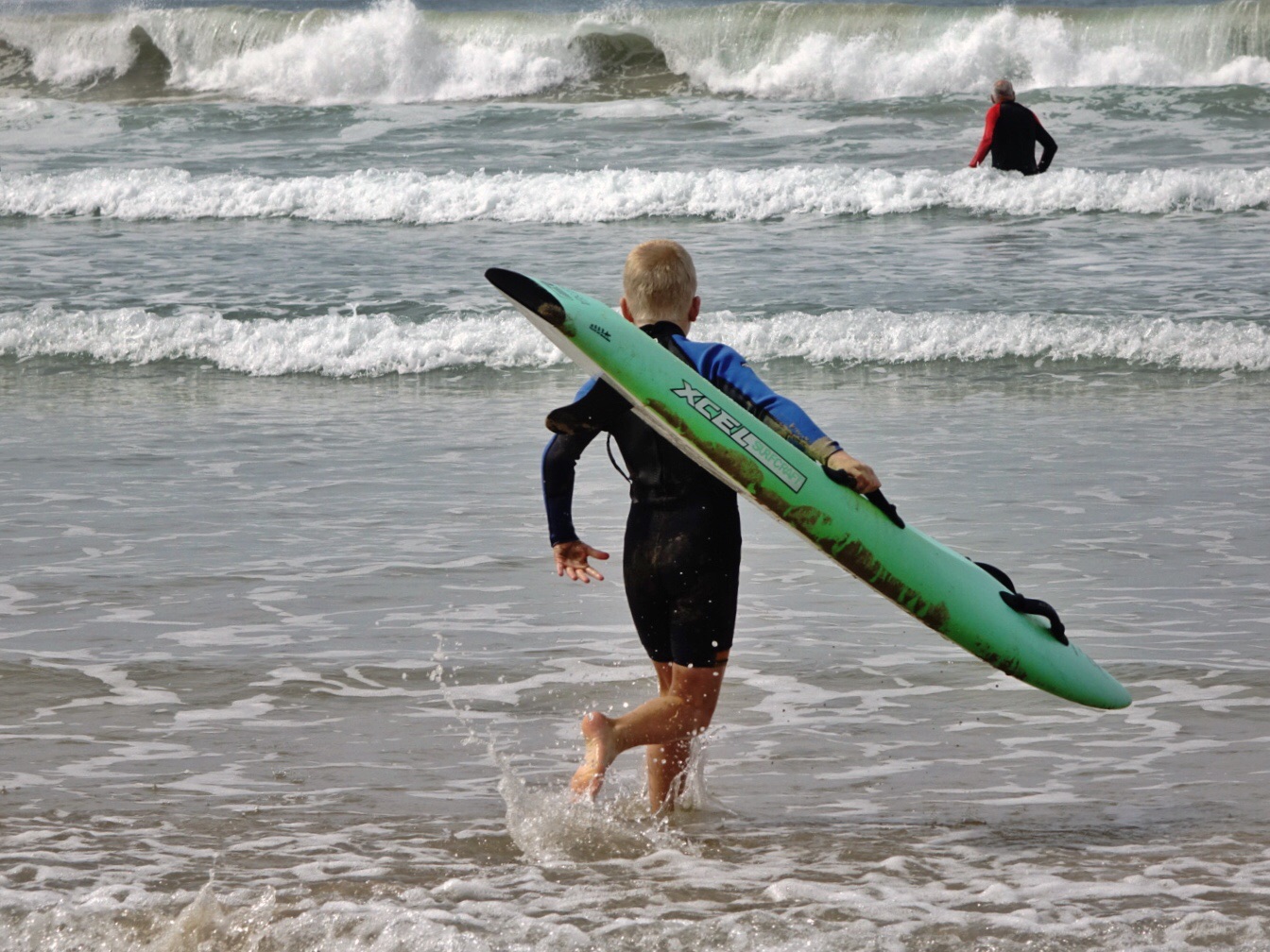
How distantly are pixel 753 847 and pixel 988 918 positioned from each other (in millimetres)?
617

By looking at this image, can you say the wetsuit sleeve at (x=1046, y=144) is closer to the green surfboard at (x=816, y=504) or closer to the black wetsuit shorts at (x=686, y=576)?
the green surfboard at (x=816, y=504)

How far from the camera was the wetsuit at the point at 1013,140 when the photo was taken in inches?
632

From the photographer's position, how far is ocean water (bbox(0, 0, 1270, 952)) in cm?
331

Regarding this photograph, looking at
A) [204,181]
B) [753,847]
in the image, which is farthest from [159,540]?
[204,181]

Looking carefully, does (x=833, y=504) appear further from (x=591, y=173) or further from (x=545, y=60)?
(x=545, y=60)

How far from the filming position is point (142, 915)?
314 centimetres

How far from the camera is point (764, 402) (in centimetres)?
356

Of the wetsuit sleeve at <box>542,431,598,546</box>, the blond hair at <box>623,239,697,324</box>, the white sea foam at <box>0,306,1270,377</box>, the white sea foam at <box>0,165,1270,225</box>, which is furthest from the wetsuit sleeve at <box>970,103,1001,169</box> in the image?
the wetsuit sleeve at <box>542,431,598,546</box>

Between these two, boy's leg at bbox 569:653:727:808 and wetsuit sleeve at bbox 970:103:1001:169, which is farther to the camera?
wetsuit sleeve at bbox 970:103:1001:169

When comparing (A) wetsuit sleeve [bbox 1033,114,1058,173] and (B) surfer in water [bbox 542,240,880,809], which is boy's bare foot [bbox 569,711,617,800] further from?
(A) wetsuit sleeve [bbox 1033,114,1058,173]

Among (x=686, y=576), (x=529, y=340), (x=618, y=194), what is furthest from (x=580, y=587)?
(x=618, y=194)

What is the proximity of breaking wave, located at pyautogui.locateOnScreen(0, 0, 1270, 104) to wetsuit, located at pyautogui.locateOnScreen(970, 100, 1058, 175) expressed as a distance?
8.37 metres

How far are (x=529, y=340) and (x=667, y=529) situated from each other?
754cm

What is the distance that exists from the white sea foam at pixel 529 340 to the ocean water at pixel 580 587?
0.05 meters
